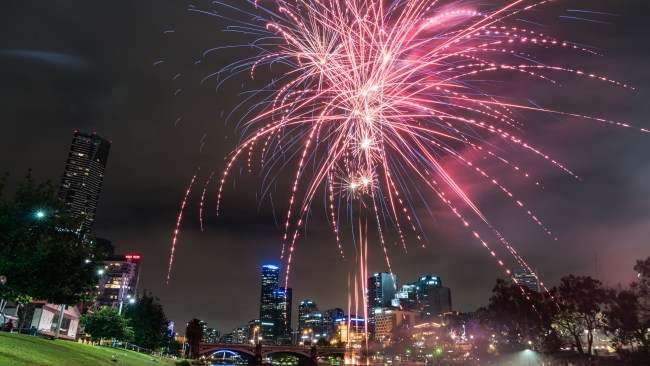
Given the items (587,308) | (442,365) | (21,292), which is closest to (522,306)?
(587,308)

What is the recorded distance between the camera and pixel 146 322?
86.4 m

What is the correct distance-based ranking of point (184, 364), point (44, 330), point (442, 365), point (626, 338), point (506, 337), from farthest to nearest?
1. point (442, 365)
2. point (506, 337)
3. point (184, 364)
4. point (626, 338)
5. point (44, 330)

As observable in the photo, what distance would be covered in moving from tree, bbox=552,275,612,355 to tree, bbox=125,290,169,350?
70.9 metres

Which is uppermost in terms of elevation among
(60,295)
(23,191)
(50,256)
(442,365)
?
(23,191)

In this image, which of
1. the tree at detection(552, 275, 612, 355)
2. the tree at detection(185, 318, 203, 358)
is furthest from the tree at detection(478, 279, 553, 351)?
the tree at detection(185, 318, 203, 358)

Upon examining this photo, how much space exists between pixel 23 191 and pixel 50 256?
6072mm

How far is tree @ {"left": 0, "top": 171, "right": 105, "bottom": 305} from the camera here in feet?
111

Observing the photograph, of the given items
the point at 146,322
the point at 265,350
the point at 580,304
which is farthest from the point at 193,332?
the point at 580,304

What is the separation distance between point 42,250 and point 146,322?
190 feet

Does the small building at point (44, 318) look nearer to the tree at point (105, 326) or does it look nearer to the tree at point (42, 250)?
the tree at point (105, 326)

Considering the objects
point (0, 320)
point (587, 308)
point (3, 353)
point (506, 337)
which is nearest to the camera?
point (3, 353)

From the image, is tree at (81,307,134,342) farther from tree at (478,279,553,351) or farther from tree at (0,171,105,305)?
tree at (478,279,553,351)

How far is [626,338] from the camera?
6444 cm

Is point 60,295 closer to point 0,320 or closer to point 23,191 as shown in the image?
point 23,191
